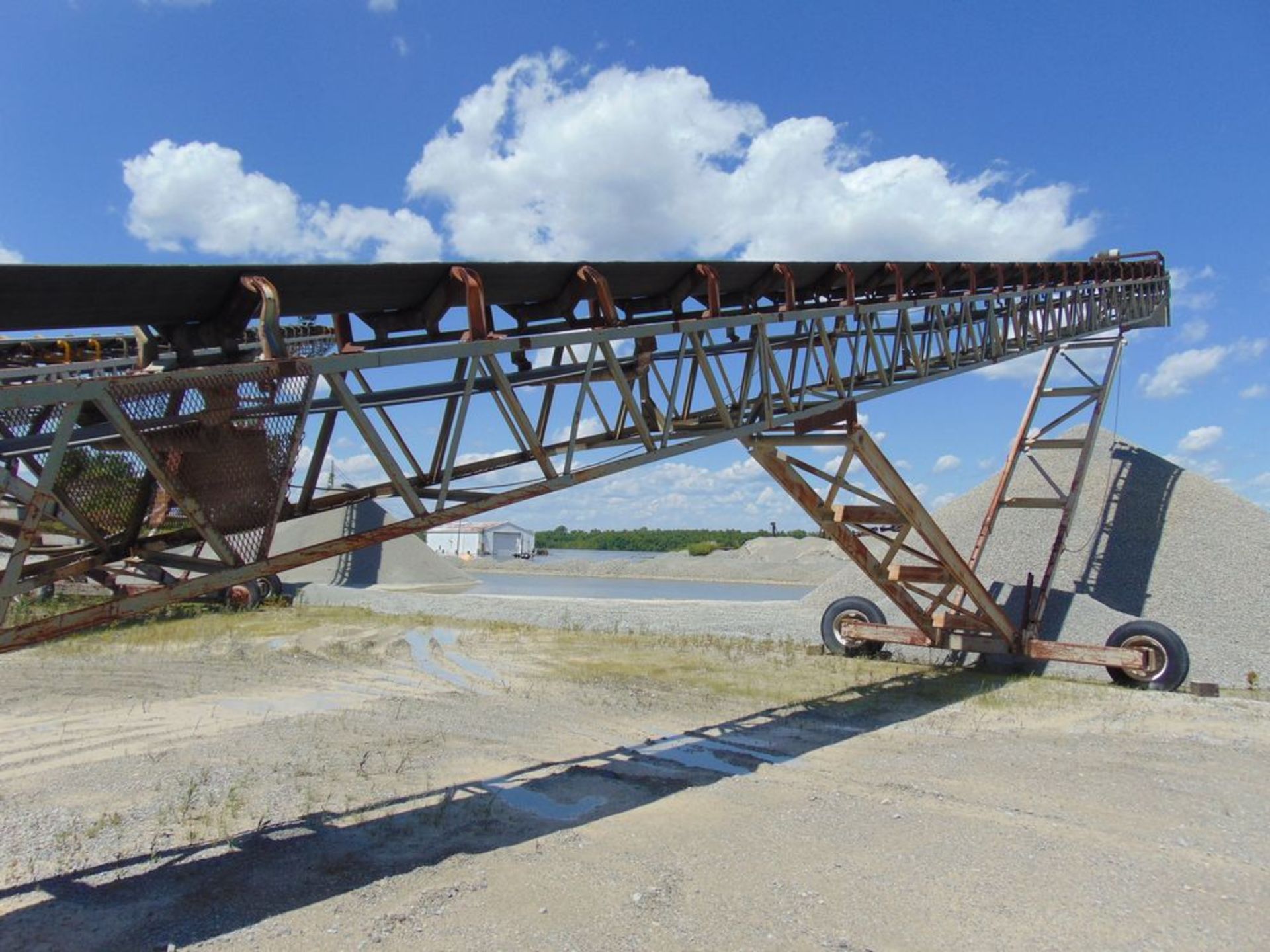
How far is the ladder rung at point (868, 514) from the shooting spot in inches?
428

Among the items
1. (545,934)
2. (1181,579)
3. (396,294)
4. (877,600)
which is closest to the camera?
(545,934)

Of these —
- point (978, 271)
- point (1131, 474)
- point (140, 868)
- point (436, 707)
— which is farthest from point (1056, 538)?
point (140, 868)

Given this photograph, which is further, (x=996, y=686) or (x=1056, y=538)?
(x=1056, y=538)

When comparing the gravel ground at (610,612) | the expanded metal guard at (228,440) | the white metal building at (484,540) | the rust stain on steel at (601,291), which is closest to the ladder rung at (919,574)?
the gravel ground at (610,612)

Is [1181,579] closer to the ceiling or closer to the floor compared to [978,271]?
closer to the floor

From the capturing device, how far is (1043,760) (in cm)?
755

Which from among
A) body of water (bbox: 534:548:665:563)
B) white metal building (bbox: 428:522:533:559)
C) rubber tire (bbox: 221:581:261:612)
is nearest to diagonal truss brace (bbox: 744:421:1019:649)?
rubber tire (bbox: 221:581:261:612)

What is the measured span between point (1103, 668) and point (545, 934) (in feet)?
37.1

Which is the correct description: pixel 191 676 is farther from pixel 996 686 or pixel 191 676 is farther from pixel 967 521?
pixel 967 521

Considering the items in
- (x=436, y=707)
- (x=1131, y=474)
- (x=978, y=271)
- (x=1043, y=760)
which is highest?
(x=978, y=271)

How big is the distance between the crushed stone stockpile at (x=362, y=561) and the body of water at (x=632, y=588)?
1.72 m

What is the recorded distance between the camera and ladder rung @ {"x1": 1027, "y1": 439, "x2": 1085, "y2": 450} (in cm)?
1416

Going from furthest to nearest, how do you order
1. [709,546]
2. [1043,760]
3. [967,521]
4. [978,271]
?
1. [709,546]
2. [967,521]
3. [978,271]
4. [1043,760]

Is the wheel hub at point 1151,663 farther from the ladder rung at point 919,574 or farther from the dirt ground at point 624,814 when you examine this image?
the ladder rung at point 919,574
